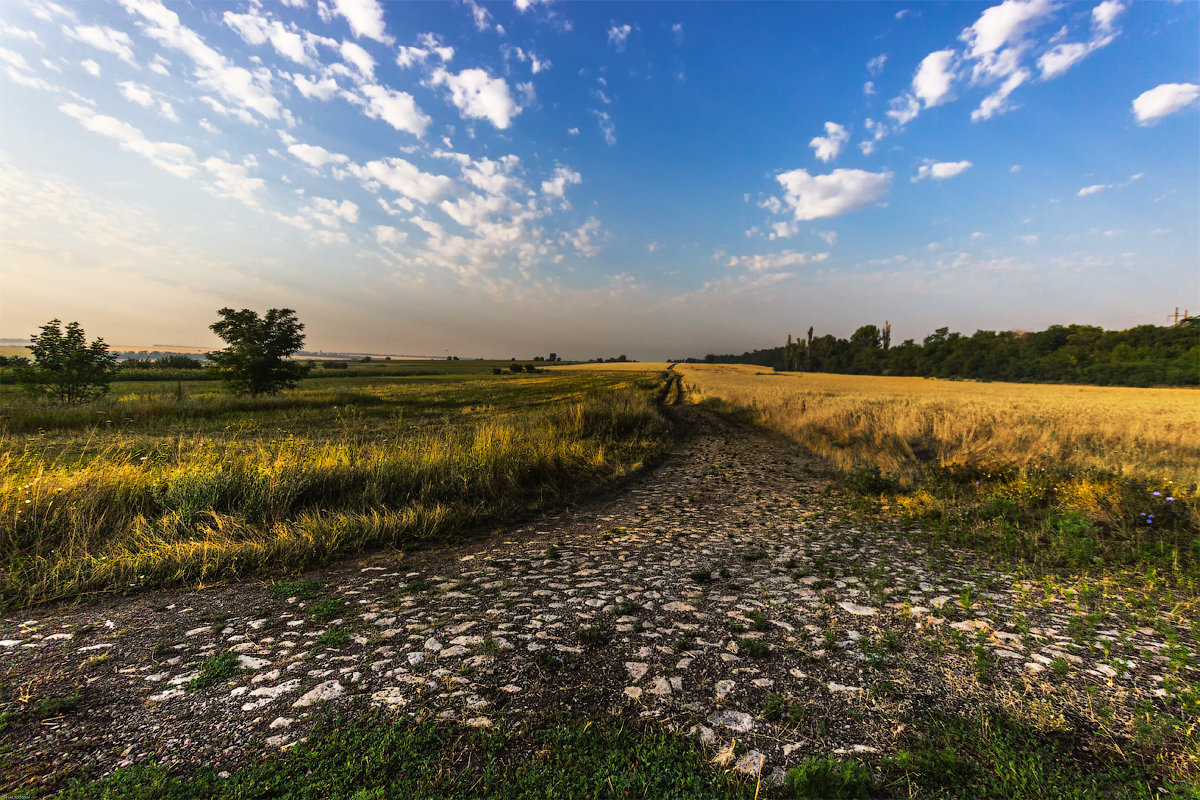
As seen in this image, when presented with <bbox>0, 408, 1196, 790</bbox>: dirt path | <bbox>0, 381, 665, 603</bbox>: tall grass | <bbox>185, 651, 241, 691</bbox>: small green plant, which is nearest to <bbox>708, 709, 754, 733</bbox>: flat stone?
<bbox>0, 408, 1196, 790</bbox>: dirt path

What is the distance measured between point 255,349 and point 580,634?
31994 mm

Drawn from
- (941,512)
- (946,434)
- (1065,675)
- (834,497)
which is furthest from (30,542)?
(946,434)

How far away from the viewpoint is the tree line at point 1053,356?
39.8m

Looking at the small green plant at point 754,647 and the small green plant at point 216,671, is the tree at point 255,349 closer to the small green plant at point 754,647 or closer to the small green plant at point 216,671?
the small green plant at point 216,671

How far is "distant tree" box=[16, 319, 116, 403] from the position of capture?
1758 centimetres

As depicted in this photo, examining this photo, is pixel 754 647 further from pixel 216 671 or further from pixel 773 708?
pixel 216 671

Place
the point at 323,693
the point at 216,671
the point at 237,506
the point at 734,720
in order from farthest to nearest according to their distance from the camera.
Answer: the point at 237,506
the point at 216,671
the point at 323,693
the point at 734,720

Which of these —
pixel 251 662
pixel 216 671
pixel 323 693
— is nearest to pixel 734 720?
pixel 323 693

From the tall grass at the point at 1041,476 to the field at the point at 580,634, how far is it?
7cm

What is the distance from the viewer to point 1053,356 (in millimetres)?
51125

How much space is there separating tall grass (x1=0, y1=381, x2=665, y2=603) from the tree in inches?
726

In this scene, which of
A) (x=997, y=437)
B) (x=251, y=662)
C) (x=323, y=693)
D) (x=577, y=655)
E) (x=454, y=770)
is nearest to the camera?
(x=454, y=770)

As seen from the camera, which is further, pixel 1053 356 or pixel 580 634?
pixel 1053 356

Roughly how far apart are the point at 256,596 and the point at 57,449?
41.4ft
